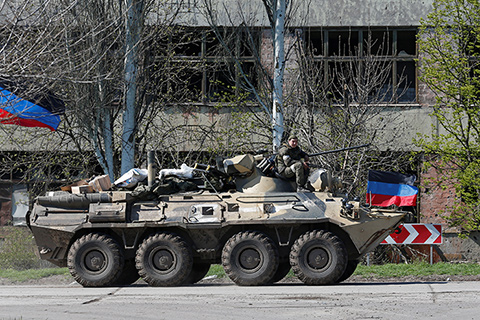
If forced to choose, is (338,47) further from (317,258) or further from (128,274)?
(317,258)

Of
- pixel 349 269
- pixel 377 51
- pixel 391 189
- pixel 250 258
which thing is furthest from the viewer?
pixel 377 51

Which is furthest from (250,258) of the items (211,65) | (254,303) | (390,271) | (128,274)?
(211,65)

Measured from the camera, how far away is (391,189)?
20.5 metres

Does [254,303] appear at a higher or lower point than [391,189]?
lower

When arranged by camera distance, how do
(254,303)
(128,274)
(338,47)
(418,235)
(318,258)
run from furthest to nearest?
1. (338,47)
2. (418,235)
3. (128,274)
4. (318,258)
5. (254,303)

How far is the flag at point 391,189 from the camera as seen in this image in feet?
66.7

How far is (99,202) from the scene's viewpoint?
15.8 m

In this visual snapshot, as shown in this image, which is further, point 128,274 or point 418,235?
point 418,235

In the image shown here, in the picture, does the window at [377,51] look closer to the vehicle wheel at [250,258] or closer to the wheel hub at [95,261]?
the vehicle wheel at [250,258]

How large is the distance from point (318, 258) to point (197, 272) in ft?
9.65

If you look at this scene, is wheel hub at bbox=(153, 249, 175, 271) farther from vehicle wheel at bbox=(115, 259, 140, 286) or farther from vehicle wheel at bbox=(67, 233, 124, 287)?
vehicle wheel at bbox=(115, 259, 140, 286)

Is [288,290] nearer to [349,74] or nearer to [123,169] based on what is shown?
[123,169]

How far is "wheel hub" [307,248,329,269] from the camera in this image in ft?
49.2

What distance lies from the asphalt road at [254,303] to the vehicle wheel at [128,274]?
199cm
